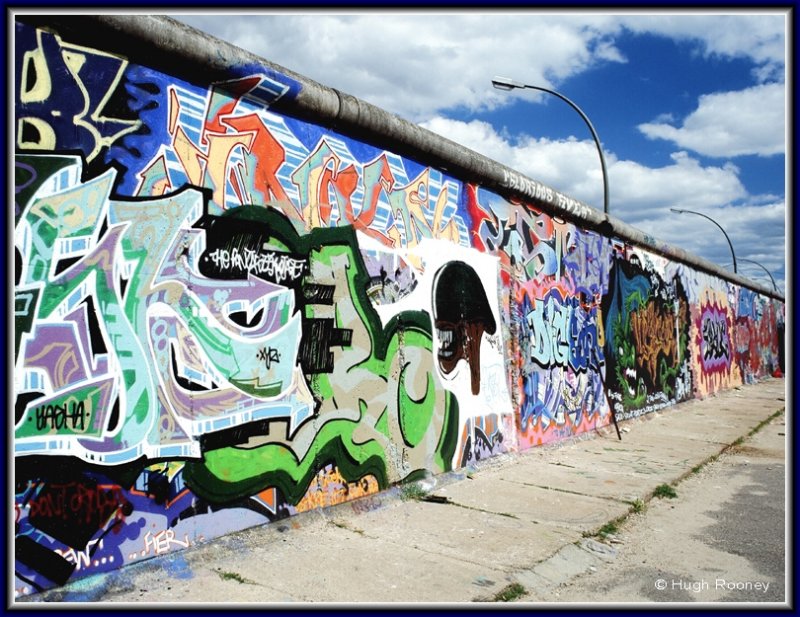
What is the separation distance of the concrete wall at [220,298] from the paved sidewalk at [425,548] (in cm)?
17

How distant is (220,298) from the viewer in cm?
443

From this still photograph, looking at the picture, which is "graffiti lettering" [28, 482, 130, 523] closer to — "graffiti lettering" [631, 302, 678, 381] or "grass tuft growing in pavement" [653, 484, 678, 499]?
"grass tuft growing in pavement" [653, 484, 678, 499]

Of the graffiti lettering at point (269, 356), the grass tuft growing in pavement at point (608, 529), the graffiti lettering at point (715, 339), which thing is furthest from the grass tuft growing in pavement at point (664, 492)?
the graffiti lettering at point (715, 339)

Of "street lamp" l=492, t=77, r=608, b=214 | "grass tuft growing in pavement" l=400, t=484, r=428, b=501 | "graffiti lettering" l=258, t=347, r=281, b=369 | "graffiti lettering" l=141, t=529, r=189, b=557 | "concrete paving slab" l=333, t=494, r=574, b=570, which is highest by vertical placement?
"street lamp" l=492, t=77, r=608, b=214

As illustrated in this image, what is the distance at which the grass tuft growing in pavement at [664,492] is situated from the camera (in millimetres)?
6436

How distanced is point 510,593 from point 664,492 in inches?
127

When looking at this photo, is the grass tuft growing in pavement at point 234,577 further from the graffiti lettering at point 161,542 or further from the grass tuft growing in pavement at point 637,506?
the grass tuft growing in pavement at point 637,506

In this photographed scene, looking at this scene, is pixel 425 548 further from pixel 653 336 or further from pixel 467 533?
pixel 653 336

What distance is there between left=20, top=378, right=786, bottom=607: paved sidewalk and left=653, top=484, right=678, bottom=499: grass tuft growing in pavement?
0.30 feet

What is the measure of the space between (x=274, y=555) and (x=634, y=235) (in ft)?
31.6

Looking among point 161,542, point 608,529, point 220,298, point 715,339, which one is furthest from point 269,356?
point 715,339

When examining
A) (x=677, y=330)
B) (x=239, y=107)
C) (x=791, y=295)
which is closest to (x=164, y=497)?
(x=239, y=107)

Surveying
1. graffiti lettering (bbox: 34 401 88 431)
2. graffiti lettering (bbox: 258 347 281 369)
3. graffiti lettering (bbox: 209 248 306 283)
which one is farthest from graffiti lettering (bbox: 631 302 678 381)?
graffiti lettering (bbox: 34 401 88 431)

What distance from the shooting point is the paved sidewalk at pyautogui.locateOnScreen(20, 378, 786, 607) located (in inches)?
145
